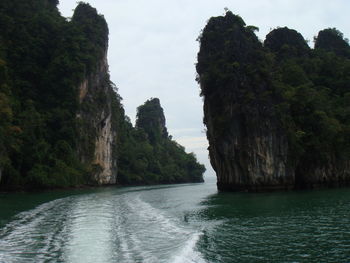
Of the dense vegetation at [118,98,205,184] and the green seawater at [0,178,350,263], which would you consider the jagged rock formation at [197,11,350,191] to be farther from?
the dense vegetation at [118,98,205,184]

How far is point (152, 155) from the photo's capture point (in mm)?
82562

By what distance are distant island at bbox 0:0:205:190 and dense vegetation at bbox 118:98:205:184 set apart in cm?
64

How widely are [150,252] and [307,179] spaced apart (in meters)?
26.6

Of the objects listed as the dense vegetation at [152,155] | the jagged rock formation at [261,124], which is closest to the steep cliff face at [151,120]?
the dense vegetation at [152,155]

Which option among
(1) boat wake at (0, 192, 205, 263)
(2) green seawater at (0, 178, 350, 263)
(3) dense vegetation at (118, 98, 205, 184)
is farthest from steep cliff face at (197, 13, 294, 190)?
(3) dense vegetation at (118, 98, 205, 184)

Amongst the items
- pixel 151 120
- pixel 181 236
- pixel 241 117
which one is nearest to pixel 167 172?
pixel 151 120

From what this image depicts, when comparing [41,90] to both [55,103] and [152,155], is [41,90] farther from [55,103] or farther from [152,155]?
[152,155]

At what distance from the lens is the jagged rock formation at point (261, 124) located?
30.9 m

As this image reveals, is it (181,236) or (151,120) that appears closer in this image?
(181,236)

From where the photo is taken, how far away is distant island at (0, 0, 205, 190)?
36000 millimetres

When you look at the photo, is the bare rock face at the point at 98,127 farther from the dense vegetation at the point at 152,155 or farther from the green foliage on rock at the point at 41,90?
the dense vegetation at the point at 152,155

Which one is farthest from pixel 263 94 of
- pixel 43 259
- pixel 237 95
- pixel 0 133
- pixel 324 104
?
pixel 43 259

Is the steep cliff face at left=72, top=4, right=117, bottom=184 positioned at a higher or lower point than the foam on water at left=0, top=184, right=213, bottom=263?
higher

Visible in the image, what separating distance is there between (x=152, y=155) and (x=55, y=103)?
3723cm
